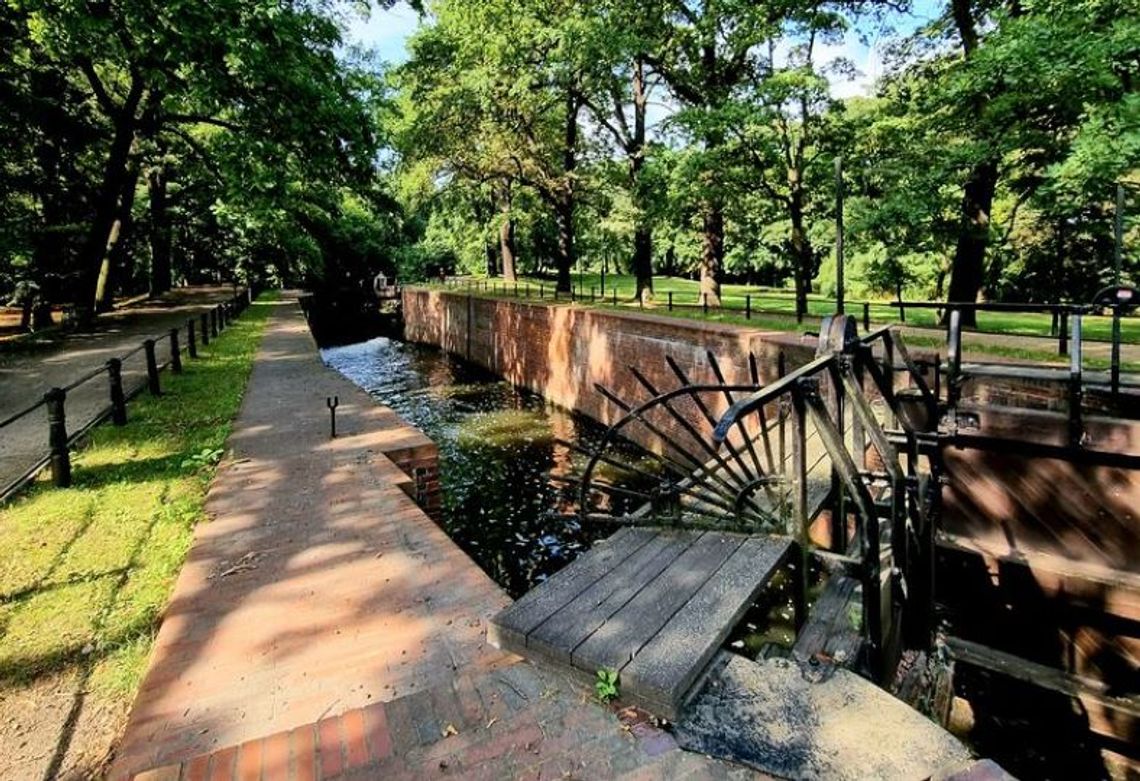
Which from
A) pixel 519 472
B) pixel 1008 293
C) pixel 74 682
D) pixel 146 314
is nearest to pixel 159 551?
pixel 74 682

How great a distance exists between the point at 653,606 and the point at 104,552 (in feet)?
13.9

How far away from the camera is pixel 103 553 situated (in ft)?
15.5

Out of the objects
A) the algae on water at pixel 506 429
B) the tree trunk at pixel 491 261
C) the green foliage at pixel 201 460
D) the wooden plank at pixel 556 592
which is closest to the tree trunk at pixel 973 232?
the algae on water at pixel 506 429

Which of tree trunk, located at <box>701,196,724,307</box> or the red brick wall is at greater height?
tree trunk, located at <box>701,196,724,307</box>

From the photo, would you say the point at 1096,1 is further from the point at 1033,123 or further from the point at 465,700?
the point at 465,700

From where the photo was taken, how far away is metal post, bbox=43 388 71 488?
19.9 ft

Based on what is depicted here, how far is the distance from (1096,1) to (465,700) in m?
10.4

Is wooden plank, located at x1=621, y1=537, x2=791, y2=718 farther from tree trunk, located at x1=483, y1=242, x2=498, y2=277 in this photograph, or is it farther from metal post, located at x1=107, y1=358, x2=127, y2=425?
tree trunk, located at x1=483, y1=242, x2=498, y2=277

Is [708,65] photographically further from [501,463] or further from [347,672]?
[347,672]

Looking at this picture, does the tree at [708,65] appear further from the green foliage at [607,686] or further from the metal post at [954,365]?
the green foliage at [607,686]

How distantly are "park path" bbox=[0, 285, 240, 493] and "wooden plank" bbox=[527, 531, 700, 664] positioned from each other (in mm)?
6065

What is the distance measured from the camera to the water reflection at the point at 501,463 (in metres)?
8.54

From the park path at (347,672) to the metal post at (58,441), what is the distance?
1.63 m

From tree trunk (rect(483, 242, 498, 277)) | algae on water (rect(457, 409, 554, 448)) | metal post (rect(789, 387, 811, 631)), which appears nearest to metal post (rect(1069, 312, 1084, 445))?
metal post (rect(789, 387, 811, 631))
